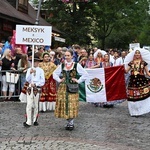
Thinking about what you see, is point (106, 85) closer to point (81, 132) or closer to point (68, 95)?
point (68, 95)

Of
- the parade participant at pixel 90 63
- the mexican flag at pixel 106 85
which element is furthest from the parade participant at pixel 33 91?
the parade participant at pixel 90 63

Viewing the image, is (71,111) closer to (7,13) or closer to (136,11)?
(7,13)

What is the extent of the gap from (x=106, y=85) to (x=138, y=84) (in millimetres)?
1569

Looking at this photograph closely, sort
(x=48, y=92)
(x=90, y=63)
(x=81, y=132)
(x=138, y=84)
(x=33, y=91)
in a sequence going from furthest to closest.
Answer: (x=90, y=63)
(x=48, y=92)
(x=138, y=84)
(x=33, y=91)
(x=81, y=132)

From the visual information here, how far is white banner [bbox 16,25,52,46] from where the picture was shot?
8.80m

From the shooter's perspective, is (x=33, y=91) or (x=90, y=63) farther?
(x=90, y=63)

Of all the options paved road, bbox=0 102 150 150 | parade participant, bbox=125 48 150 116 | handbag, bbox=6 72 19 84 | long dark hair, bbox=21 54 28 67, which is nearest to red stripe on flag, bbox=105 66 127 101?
paved road, bbox=0 102 150 150

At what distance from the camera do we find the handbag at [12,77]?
1322cm

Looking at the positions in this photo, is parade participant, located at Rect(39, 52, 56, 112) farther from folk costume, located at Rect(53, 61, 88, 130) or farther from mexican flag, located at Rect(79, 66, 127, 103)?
folk costume, located at Rect(53, 61, 88, 130)

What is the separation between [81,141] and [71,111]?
3.99 feet

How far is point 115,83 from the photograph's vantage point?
12.6 meters

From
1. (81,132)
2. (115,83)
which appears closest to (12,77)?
(115,83)

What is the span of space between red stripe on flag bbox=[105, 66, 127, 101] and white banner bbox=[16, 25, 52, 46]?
426 cm

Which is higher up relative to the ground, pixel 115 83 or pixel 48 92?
pixel 115 83
